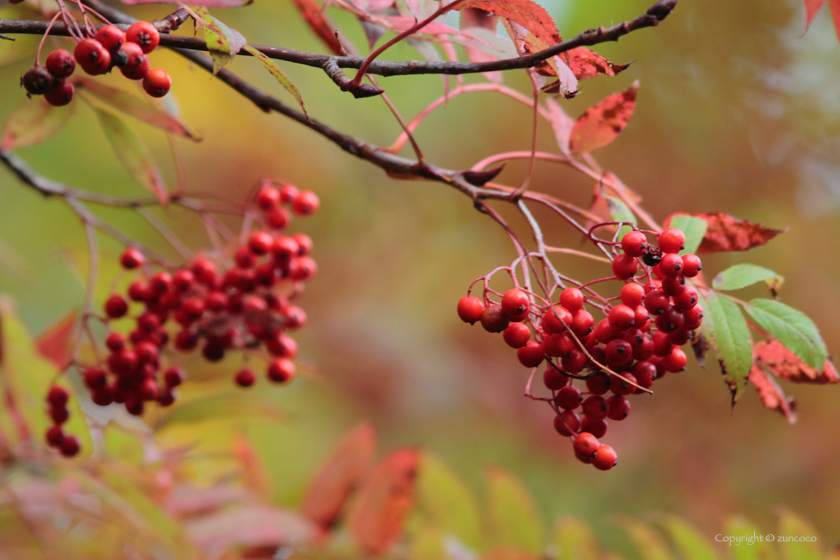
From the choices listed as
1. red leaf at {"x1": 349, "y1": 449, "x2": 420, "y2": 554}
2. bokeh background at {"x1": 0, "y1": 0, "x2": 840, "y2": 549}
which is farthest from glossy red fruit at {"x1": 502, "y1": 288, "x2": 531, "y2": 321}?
bokeh background at {"x1": 0, "y1": 0, "x2": 840, "y2": 549}

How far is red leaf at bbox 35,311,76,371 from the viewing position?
794 mm

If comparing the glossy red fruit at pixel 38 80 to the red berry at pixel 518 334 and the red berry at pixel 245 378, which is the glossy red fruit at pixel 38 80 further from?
the red berry at pixel 245 378

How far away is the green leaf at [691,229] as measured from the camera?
45 cm

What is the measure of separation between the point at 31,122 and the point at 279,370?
0.36 meters

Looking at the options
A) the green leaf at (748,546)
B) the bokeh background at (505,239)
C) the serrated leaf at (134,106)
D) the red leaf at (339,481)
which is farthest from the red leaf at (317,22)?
the bokeh background at (505,239)

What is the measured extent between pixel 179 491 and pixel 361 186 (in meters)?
1.53

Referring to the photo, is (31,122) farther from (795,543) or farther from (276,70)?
(795,543)

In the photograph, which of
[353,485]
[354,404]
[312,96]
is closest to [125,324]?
[353,485]

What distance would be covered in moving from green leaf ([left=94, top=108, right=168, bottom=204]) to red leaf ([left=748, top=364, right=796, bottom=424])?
57 cm

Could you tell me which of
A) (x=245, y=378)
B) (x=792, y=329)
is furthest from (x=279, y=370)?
(x=792, y=329)

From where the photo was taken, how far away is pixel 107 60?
1.10ft

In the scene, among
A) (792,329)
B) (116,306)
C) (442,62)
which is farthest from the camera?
(116,306)

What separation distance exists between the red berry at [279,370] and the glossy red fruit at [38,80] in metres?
0.42

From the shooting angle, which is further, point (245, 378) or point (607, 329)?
point (245, 378)
